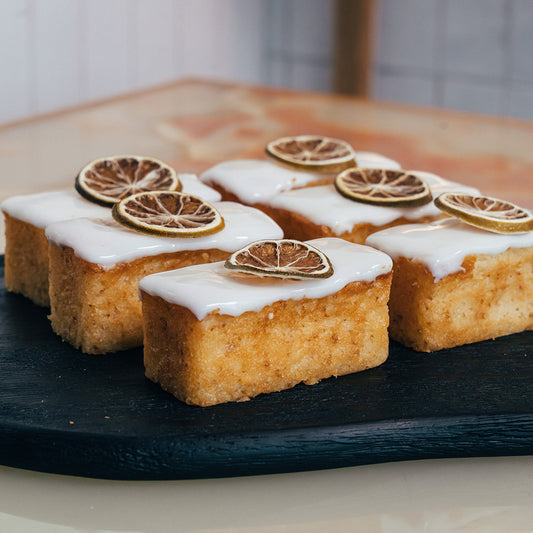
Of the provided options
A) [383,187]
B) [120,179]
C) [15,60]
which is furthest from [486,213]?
[15,60]

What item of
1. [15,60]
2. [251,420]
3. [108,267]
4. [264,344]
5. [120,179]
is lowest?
[251,420]

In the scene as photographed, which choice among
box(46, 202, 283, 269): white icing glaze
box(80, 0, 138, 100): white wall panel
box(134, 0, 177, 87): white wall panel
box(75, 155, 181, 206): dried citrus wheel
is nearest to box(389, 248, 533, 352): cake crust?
box(46, 202, 283, 269): white icing glaze

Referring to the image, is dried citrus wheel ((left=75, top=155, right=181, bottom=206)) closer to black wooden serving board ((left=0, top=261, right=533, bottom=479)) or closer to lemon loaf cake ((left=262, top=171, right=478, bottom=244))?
lemon loaf cake ((left=262, top=171, right=478, bottom=244))

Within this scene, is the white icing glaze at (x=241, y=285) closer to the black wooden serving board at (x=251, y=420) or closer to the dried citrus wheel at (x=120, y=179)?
the black wooden serving board at (x=251, y=420)

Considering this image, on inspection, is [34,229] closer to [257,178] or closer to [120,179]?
[120,179]

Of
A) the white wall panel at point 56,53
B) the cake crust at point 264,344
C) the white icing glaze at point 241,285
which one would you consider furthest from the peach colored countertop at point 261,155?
the white wall panel at point 56,53

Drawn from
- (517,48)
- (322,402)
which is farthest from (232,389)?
(517,48)
